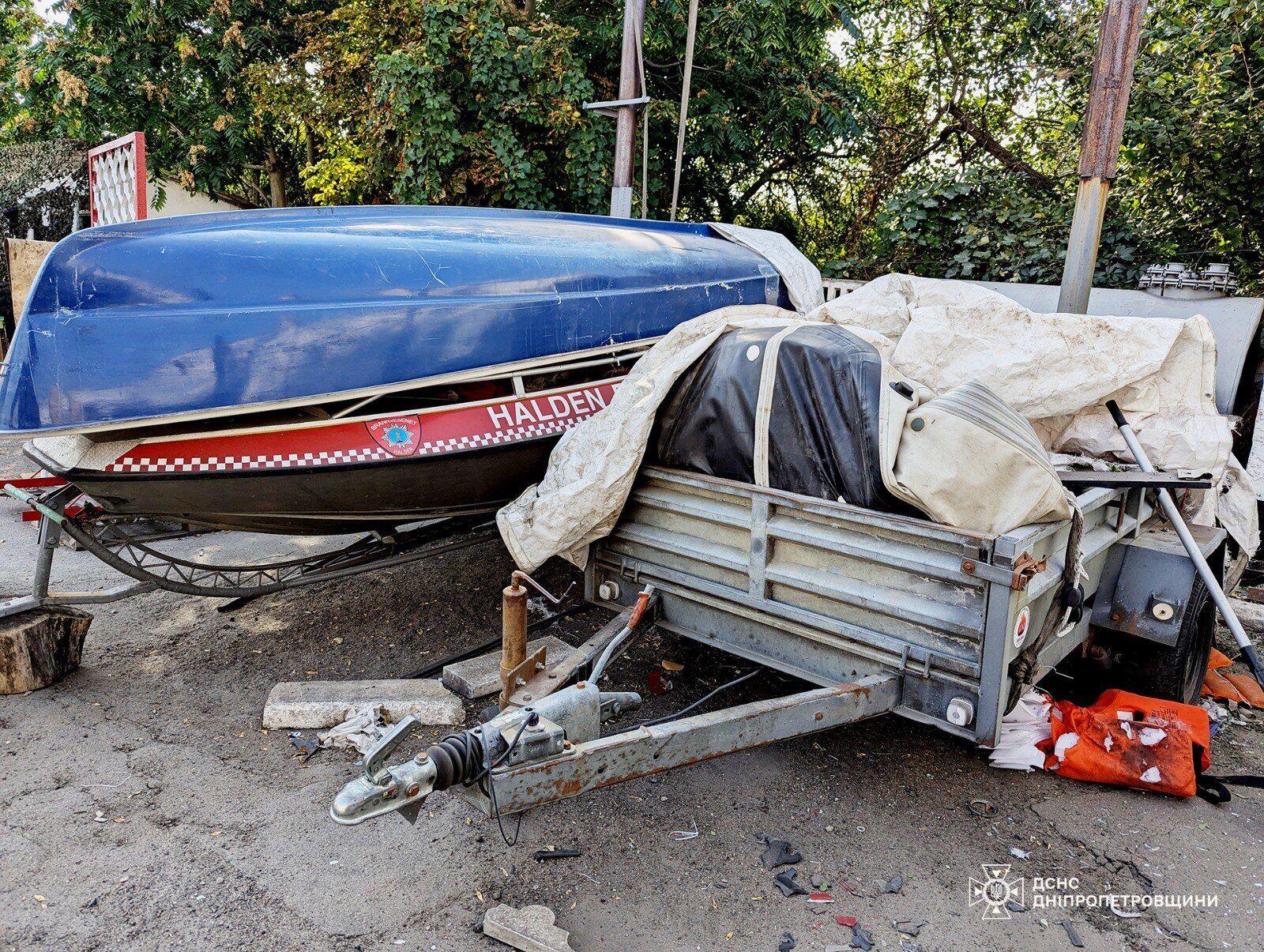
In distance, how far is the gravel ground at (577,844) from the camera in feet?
8.00

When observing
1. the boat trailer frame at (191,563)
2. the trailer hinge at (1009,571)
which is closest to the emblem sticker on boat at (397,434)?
the boat trailer frame at (191,563)

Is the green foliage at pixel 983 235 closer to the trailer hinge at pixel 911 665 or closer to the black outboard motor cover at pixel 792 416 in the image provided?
the black outboard motor cover at pixel 792 416

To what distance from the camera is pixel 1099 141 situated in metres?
5.44

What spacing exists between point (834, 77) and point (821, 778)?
9534mm

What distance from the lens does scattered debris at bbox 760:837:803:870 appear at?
2732 mm

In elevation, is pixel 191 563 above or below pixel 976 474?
below

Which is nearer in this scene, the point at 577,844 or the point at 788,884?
the point at 788,884

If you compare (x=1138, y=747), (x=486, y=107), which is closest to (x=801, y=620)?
(x=1138, y=747)

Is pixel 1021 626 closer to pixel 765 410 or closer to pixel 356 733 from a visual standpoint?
pixel 765 410

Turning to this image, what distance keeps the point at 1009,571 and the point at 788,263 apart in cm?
358

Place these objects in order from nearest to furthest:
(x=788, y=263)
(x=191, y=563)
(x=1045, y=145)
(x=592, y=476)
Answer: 1. (x=592, y=476)
2. (x=191, y=563)
3. (x=788, y=263)
4. (x=1045, y=145)

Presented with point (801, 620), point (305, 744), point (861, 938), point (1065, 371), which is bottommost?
point (305, 744)

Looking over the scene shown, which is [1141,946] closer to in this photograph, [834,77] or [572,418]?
[572,418]

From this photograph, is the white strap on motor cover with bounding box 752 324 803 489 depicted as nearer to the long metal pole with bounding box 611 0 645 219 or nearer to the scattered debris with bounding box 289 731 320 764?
the scattered debris with bounding box 289 731 320 764
